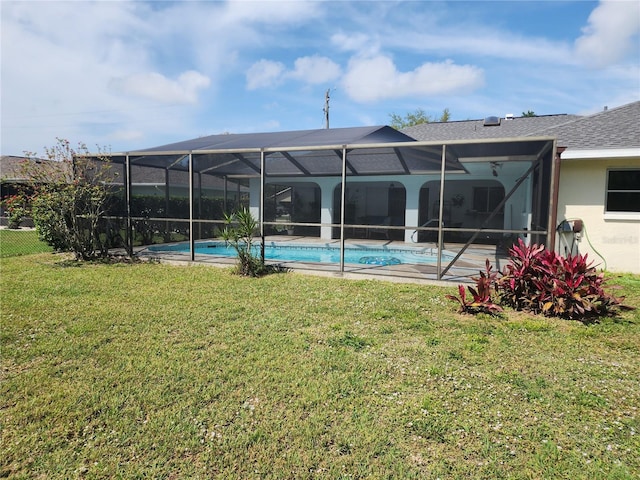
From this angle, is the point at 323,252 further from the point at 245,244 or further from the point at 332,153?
the point at 245,244

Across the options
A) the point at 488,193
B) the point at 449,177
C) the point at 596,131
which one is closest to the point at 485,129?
the point at 449,177

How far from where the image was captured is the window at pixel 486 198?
48.4ft

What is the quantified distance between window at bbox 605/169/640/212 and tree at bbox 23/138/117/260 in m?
11.1

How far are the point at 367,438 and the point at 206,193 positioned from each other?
2184 cm

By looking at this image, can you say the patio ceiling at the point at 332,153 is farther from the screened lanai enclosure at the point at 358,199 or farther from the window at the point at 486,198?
the window at the point at 486,198

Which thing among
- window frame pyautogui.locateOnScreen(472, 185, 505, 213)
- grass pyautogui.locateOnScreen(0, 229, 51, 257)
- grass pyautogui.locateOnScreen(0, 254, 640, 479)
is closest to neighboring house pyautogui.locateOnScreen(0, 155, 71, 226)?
grass pyautogui.locateOnScreen(0, 229, 51, 257)

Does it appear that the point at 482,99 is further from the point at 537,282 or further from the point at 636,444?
the point at 636,444

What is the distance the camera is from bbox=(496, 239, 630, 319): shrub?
5.03 metres

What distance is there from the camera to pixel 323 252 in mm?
12664

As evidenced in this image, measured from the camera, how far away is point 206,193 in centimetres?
2280

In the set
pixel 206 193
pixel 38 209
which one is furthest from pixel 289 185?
pixel 38 209

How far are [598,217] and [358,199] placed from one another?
9.90m

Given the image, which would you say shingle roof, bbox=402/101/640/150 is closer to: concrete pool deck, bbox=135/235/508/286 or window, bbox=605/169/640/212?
window, bbox=605/169/640/212

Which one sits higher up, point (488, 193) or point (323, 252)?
point (488, 193)
